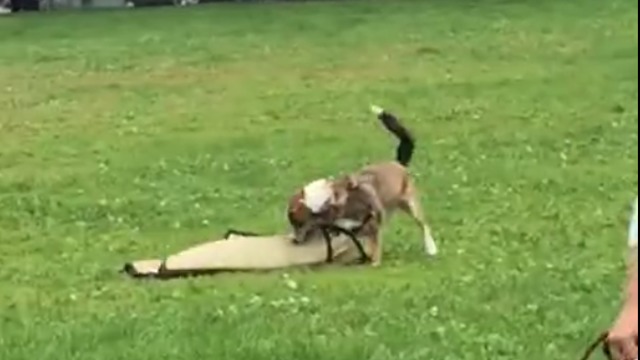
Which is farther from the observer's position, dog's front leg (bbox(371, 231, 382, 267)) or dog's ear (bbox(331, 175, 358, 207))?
dog's ear (bbox(331, 175, 358, 207))

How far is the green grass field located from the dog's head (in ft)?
1.36

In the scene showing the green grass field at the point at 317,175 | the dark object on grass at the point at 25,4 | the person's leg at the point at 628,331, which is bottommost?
the dark object on grass at the point at 25,4

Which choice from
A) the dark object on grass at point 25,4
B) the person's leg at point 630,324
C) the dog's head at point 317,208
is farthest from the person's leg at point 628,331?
the dark object on grass at point 25,4

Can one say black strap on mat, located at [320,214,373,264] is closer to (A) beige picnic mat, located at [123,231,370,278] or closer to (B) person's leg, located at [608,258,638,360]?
(A) beige picnic mat, located at [123,231,370,278]

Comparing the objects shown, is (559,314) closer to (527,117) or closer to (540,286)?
(540,286)

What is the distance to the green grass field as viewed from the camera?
25.4ft

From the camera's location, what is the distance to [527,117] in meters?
16.8

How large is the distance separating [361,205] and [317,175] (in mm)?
3778

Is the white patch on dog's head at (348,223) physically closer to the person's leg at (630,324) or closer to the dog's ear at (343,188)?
the dog's ear at (343,188)

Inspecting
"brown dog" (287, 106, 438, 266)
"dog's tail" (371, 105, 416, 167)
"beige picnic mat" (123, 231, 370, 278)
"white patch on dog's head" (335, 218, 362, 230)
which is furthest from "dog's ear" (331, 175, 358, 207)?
"dog's tail" (371, 105, 416, 167)

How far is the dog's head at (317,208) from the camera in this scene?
971cm

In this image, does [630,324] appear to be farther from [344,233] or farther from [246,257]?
[344,233]

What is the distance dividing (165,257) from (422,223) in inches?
59.3

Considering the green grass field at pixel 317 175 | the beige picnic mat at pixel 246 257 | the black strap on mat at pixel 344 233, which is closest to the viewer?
the green grass field at pixel 317 175
